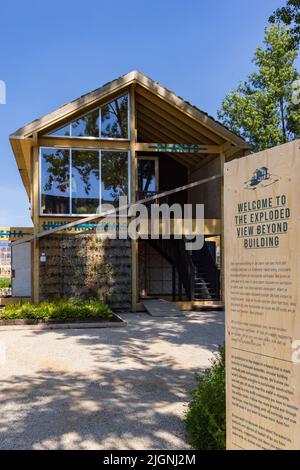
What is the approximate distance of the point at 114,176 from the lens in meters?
16.7

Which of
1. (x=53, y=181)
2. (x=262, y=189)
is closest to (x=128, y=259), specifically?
(x=53, y=181)

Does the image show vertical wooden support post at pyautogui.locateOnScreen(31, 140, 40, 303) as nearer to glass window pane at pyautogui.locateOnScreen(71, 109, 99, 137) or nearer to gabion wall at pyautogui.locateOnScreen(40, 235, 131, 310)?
gabion wall at pyautogui.locateOnScreen(40, 235, 131, 310)

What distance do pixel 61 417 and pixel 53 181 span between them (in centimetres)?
1161

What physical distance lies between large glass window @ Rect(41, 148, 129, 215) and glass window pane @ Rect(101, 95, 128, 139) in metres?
0.74

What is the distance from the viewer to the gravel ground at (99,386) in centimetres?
505

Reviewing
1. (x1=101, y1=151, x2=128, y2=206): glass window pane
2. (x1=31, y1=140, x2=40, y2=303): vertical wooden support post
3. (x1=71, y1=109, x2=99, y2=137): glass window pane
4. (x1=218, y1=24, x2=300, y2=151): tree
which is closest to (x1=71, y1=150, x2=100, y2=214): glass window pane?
(x1=101, y1=151, x2=128, y2=206): glass window pane

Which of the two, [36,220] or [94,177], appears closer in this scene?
[36,220]

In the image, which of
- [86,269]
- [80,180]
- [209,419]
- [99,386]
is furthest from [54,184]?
[209,419]

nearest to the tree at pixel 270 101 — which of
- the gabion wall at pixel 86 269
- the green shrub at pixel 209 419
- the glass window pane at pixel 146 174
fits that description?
the glass window pane at pixel 146 174

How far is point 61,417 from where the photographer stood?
18.5 feet

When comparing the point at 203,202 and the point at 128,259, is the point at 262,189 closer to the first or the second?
the point at 128,259

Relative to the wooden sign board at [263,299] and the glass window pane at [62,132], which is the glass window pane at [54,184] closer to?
the glass window pane at [62,132]

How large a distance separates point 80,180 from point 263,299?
13.7m

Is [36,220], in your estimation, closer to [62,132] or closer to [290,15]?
[62,132]
